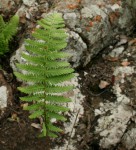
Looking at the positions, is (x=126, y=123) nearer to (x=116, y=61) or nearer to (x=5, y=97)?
(x=116, y=61)

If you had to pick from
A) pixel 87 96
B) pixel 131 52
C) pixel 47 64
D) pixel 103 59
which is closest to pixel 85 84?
pixel 87 96

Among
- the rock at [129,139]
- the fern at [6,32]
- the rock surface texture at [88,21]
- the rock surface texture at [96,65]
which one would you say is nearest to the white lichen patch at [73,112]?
the rock surface texture at [96,65]

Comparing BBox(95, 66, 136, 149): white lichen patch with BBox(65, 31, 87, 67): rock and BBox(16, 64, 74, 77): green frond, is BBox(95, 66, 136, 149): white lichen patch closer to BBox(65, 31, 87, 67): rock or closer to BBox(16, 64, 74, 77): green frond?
BBox(65, 31, 87, 67): rock

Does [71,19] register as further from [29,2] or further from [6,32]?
[6,32]

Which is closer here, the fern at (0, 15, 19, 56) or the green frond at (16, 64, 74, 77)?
the green frond at (16, 64, 74, 77)

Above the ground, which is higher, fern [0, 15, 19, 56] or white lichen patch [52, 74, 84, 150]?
fern [0, 15, 19, 56]

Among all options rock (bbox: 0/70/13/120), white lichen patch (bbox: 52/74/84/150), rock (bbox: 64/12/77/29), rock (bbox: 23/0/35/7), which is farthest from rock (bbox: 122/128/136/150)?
rock (bbox: 23/0/35/7)

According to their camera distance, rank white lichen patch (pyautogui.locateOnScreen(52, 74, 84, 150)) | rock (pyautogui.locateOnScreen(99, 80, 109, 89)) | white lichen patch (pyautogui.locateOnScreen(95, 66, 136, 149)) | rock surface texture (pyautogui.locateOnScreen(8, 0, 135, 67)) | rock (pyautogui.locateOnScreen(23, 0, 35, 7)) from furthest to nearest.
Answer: rock (pyautogui.locateOnScreen(23, 0, 35, 7))
rock surface texture (pyautogui.locateOnScreen(8, 0, 135, 67))
rock (pyautogui.locateOnScreen(99, 80, 109, 89))
white lichen patch (pyautogui.locateOnScreen(95, 66, 136, 149))
white lichen patch (pyautogui.locateOnScreen(52, 74, 84, 150))

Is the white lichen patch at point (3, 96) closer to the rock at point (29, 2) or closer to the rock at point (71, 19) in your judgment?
the rock at point (71, 19)
